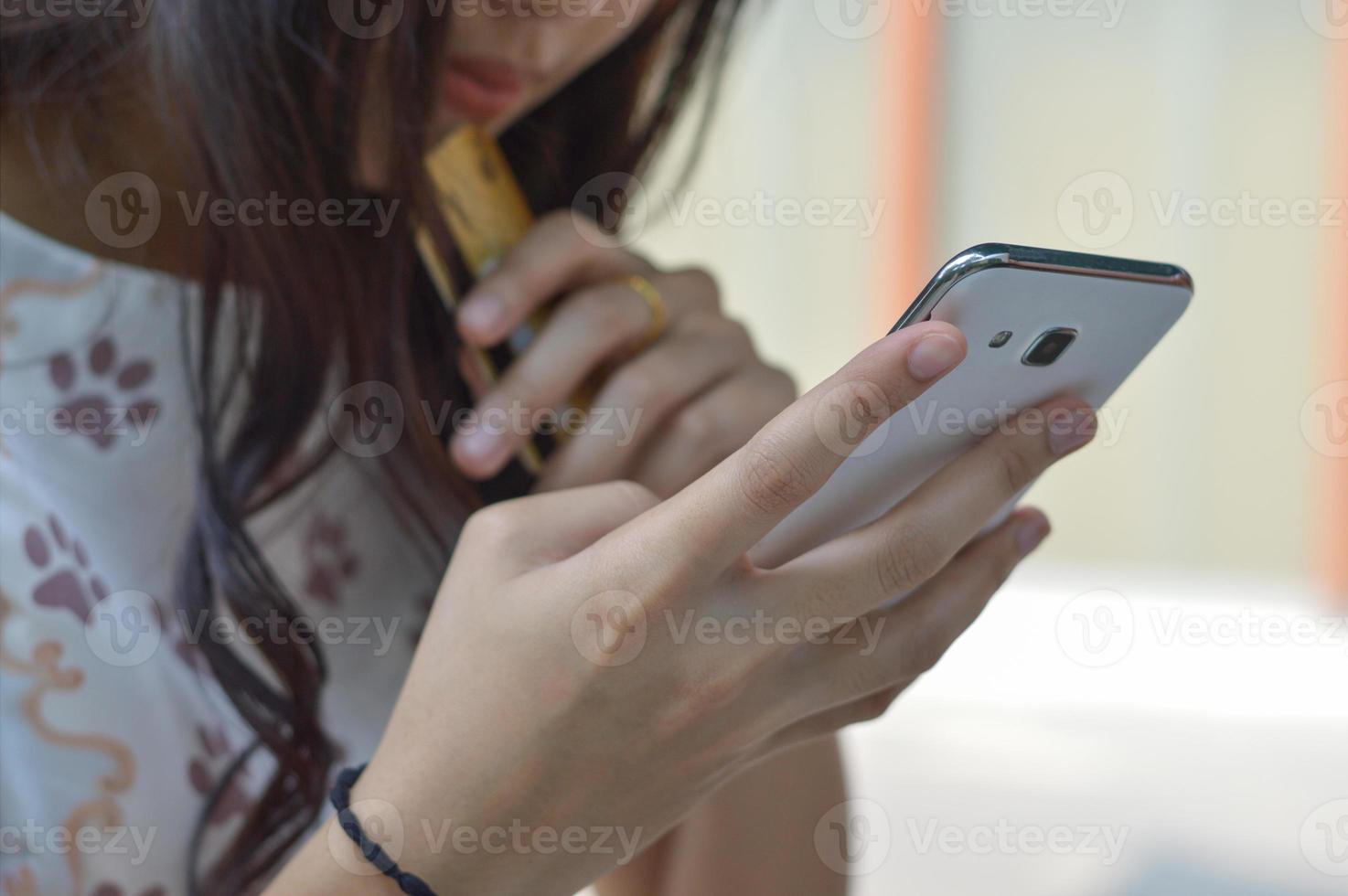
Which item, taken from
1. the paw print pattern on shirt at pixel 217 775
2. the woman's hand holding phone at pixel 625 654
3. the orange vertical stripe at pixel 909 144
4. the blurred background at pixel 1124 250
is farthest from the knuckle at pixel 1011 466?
the orange vertical stripe at pixel 909 144

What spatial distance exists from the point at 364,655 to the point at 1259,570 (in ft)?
7.51

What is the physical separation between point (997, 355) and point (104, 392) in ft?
1.57

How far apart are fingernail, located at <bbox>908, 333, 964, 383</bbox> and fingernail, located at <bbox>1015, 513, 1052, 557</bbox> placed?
0.64 ft

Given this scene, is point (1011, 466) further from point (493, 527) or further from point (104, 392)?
point (104, 392)

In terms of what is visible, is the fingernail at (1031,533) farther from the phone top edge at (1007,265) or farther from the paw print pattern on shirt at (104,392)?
the paw print pattern on shirt at (104,392)

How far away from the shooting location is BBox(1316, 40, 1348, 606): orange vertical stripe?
2396 millimetres

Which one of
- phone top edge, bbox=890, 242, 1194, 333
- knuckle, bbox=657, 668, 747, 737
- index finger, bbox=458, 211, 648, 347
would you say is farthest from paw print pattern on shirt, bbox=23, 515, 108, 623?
phone top edge, bbox=890, 242, 1194, 333

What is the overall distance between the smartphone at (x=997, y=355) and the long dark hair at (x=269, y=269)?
0.30m

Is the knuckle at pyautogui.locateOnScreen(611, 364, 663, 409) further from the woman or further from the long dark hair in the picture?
the long dark hair

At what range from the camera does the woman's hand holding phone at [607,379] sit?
639 millimetres

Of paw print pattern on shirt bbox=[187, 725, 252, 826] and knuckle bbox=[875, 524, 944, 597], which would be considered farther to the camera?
A: paw print pattern on shirt bbox=[187, 725, 252, 826]

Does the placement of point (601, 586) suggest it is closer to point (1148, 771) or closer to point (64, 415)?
point (64, 415)

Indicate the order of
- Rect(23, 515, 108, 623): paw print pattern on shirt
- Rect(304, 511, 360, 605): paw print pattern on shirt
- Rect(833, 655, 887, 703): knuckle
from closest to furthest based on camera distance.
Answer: Rect(833, 655, 887, 703): knuckle < Rect(23, 515, 108, 623): paw print pattern on shirt < Rect(304, 511, 360, 605): paw print pattern on shirt

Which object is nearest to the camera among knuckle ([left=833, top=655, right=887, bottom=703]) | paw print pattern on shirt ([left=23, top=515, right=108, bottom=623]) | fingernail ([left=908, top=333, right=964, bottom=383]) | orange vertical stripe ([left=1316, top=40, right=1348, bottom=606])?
fingernail ([left=908, top=333, right=964, bottom=383])
